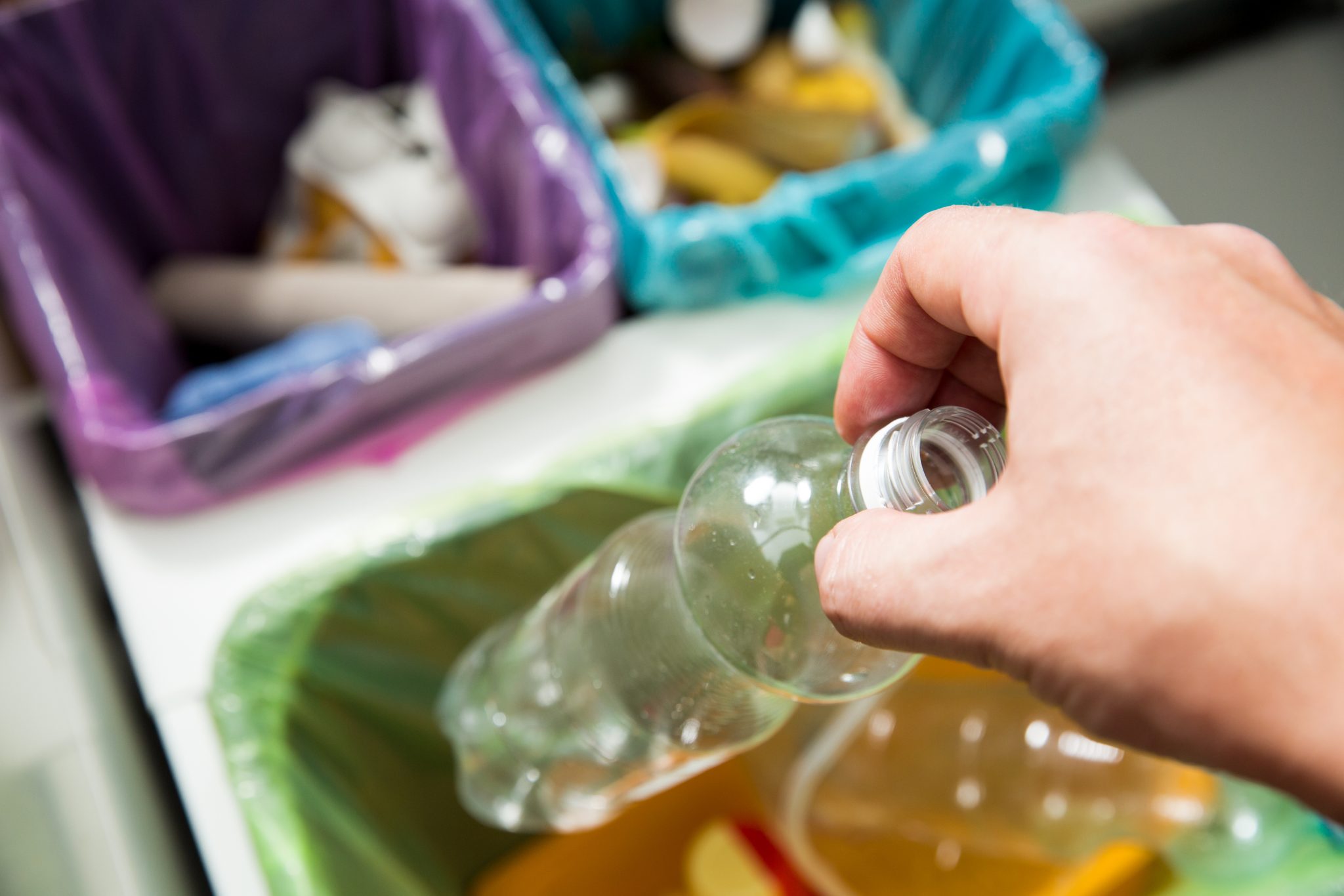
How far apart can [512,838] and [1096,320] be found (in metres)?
0.67

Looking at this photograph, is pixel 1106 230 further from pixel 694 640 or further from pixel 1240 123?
pixel 1240 123

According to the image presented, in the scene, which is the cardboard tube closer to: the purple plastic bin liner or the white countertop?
the purple plastic bin liner

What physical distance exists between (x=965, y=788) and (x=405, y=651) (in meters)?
0.44

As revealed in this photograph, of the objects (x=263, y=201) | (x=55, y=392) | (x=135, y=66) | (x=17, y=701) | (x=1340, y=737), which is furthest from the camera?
(x=263, y=201)

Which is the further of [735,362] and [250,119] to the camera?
[250,119]

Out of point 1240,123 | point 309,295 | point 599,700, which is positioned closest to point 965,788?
point 599,700

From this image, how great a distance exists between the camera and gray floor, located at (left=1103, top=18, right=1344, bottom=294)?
0.92 metres

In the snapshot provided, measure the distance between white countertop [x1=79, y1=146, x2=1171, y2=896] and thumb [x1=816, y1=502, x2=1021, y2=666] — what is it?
386 millimetres

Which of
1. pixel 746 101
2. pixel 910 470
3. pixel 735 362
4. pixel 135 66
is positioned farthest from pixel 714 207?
pixel 135 66

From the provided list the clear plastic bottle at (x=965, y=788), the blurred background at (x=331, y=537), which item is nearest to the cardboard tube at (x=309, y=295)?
the blurred background at (x=331, y=537)

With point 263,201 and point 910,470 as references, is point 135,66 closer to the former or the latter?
point 263,201

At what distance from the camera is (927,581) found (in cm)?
26

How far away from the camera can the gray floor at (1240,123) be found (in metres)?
0.92

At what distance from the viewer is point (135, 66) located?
91 cm
